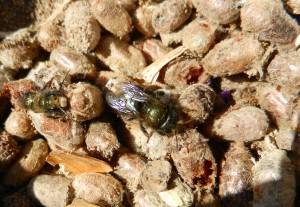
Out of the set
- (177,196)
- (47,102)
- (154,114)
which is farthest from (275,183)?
(47,102)

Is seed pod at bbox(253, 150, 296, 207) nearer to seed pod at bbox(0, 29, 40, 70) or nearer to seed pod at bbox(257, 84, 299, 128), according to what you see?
seed pod at bbox(257, 84, 299, 128)

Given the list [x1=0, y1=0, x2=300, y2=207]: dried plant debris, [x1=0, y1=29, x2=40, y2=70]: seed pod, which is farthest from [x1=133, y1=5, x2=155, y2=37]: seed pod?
[x1=0, y1=29, x2=40, y2=70]: seed pod

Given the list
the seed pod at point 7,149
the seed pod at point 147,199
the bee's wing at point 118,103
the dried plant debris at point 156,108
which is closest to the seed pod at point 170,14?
the dried plant debris at point 156,108

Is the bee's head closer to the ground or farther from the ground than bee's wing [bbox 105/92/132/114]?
farther from the ground

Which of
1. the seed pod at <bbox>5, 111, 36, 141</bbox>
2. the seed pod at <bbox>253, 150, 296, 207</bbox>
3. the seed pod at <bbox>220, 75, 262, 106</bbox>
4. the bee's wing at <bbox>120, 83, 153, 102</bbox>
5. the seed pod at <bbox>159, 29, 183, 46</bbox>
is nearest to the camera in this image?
the seed pod at <bbox>253, 150, 296, 207</bbox>

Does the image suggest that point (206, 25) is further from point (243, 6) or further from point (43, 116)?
point (43, 116)

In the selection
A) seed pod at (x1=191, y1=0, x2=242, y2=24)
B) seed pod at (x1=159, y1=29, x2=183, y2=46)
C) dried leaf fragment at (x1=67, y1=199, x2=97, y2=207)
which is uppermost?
seed pod at (x1=191, y1=0, x2=242, y2=24)

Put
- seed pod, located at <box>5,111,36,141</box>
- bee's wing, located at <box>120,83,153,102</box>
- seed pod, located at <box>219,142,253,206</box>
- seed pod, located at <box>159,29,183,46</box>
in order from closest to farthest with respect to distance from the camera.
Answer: seed pod, located at <box>219,142,253,206</box> < bee's wing, located at <box>120,83,153,102</box> < seed pod, located at <box>5,111,36,141</box> < seed pod, located at <box>159,29,183,46</box>

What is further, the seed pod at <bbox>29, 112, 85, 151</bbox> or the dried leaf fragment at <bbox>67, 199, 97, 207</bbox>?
the seed pod at <bbox>29, 112, 85, 151</bbox>

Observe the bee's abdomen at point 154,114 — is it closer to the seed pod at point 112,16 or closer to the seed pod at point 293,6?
the seed pod at point 112,16
